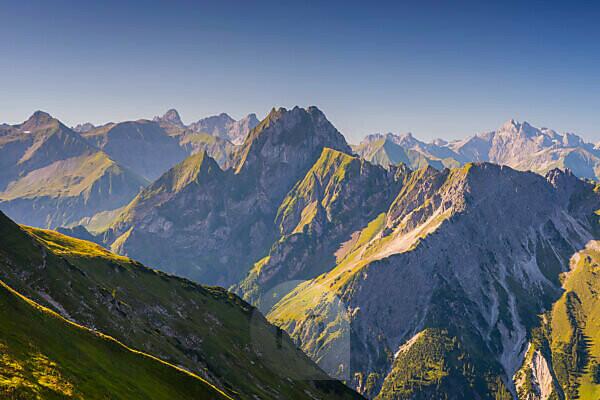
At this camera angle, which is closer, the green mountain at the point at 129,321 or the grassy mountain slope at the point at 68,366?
the grassy mountain slope at the point at 68,366

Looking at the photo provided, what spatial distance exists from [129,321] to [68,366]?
68191mm

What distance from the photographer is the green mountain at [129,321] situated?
8600 centimetres

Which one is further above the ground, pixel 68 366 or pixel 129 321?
pixel 129 321

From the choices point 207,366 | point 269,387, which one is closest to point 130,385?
point 207,366

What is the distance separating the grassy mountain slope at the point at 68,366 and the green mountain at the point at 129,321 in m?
0.35

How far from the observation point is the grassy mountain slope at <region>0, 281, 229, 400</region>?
52562 millimetres

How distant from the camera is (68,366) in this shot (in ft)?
204

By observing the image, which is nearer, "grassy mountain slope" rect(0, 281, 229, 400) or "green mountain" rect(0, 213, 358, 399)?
"grassy mountain slope" rect(0, 281, 229, 400)

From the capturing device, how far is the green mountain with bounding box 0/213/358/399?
282 ft

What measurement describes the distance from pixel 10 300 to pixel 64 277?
174 ft

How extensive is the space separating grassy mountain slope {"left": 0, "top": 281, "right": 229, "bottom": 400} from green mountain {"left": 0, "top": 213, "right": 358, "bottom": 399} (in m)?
0.35

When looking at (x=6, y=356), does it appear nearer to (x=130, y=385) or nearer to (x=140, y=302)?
(x=130, y=385)

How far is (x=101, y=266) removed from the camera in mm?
177250

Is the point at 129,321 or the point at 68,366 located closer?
the point at 68,366
